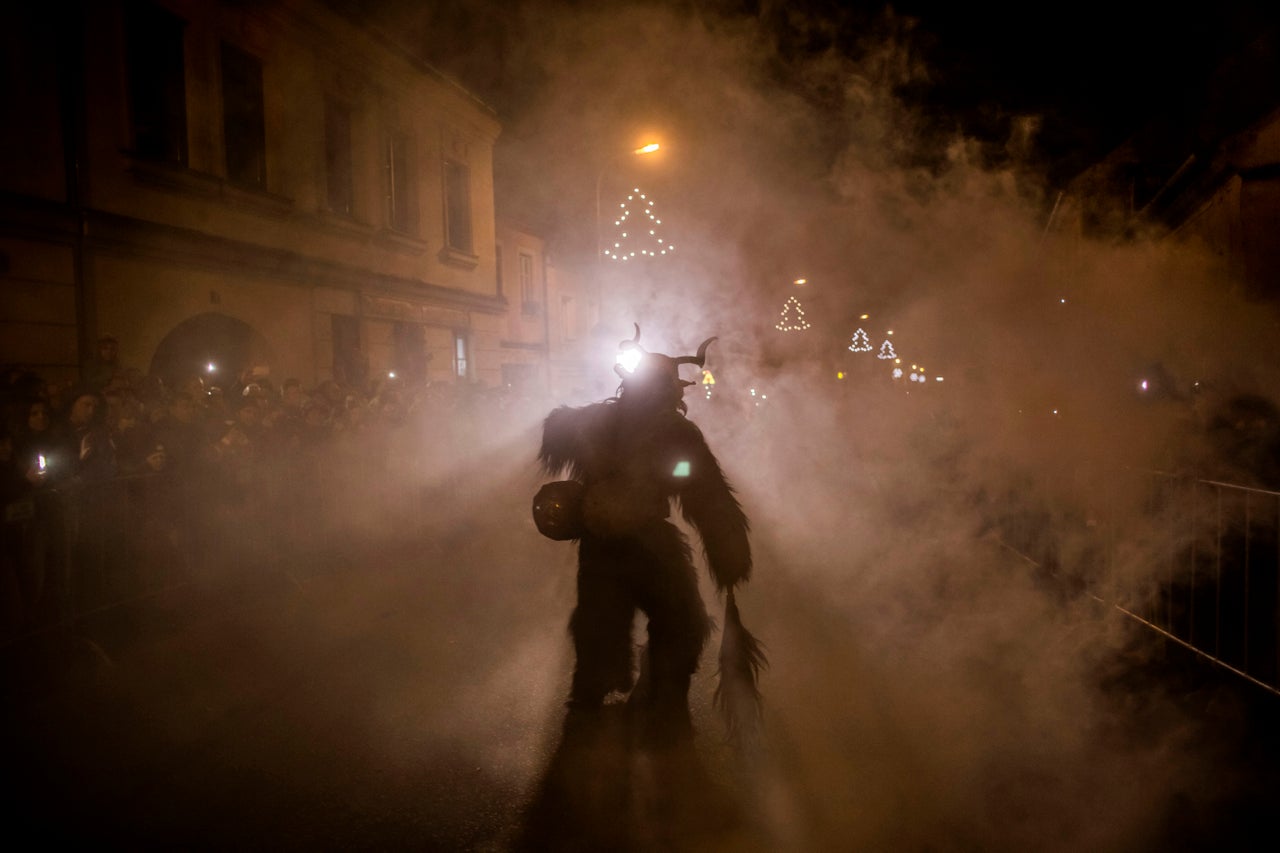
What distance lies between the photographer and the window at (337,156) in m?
12.7

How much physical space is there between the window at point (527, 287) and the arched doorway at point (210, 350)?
37.7ft

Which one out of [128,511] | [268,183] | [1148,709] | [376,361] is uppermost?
[268,183]

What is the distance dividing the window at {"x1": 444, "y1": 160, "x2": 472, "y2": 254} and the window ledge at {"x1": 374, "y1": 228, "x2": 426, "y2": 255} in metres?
1.35

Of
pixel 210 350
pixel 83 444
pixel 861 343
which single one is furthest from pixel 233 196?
pixel 861 343

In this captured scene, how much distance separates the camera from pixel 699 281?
1129 cm

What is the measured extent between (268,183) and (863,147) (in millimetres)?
8616

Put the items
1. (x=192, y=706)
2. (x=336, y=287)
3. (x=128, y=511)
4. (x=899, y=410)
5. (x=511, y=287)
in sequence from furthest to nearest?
(x=511, y=287) → (x=336, y=287) → (x=899, y=410) → (x=128, y=511) → (x=192, y=706)

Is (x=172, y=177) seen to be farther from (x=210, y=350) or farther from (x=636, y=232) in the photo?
(x=636, y=232)

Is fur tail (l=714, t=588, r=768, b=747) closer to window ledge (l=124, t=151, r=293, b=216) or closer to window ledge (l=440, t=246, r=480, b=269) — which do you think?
window ledge (l=124, t=151, r=293, b=216)

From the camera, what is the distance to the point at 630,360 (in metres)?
3.54

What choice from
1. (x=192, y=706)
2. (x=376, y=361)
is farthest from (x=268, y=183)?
(x=192, y=706)

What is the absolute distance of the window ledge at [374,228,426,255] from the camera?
45.4 ft

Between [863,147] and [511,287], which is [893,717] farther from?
[511,287]

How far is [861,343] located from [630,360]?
8951mm
